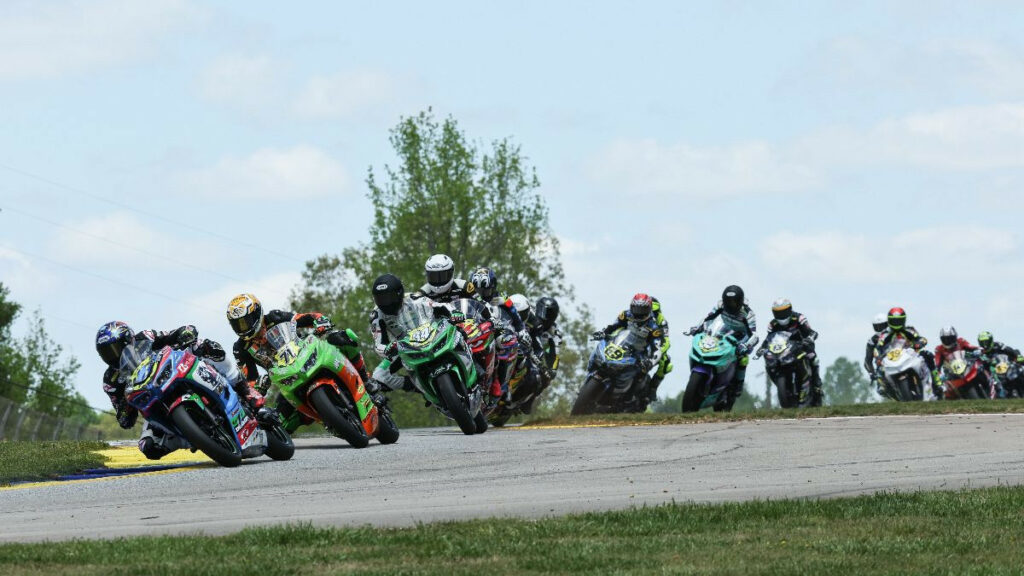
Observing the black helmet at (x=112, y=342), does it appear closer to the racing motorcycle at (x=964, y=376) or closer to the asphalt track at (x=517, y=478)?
the asphalt track at (x=517, y=478)

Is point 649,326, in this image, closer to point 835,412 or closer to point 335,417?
point 835,412

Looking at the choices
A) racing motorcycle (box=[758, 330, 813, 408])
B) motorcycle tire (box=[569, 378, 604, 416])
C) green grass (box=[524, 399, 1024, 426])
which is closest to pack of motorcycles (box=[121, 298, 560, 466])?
green grass (box=[524, 399, 1024, 426])

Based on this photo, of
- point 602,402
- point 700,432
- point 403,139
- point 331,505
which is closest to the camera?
point 331,505

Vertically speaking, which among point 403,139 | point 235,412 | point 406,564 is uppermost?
point 403,139

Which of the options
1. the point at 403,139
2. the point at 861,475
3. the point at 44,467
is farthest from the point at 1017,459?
the point at 403,139

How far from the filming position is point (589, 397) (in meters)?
26.4

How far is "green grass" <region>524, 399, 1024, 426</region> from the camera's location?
20891 millimetres

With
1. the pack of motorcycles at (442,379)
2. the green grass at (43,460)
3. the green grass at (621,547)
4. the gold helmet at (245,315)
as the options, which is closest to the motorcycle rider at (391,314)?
the pack of motorcycles at (442,379)

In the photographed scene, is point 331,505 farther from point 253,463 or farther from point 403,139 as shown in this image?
point 403,139

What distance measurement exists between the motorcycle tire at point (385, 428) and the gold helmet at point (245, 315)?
1874mm

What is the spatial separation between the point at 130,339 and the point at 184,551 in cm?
685

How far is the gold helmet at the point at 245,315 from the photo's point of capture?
53.4ft

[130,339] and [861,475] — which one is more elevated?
[130,339]

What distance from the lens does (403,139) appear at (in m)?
56.3
